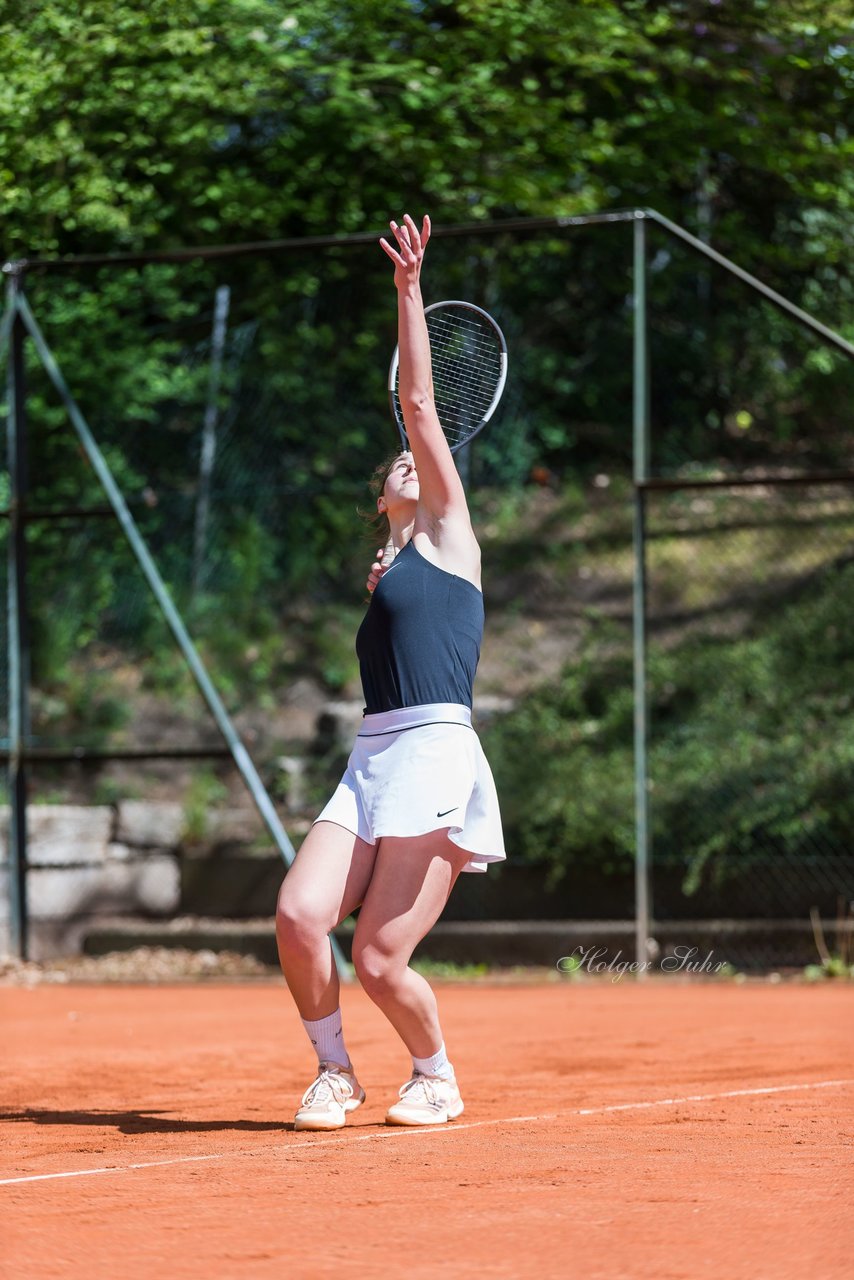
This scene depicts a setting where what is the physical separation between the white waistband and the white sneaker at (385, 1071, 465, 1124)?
34.0 inches

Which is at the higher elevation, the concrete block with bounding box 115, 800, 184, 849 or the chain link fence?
the chain link fence

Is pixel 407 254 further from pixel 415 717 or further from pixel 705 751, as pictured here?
pixel 705 751

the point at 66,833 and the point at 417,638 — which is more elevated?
the point at 417,638

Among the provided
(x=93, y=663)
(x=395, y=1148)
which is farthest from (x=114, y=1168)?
(x=93, y=663)

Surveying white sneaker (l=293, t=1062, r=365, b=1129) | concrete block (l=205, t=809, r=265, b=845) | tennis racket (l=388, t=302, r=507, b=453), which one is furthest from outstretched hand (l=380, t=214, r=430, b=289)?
concrete block (l=205, t=809, r=265, b=845)

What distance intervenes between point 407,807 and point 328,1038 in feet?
2.02

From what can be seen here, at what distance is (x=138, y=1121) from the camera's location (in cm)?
450

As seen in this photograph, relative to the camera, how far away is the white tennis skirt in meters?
4.03

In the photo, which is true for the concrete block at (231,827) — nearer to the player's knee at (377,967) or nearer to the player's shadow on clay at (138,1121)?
the player's shadow on clay at (138,1121)

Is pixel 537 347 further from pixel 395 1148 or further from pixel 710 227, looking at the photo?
pixel 395 1148

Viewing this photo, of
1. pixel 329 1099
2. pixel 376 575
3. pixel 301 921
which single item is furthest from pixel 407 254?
pixel 329 1099

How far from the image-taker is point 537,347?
1275cm

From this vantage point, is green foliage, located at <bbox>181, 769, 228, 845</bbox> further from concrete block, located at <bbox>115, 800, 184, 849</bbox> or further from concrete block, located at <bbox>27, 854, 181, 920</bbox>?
concrete block, located at <bbox>27, 854, 181, 920</bbox>

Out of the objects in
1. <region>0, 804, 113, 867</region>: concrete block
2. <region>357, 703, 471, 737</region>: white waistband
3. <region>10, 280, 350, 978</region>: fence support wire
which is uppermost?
<region>357, 703, 471, 737</region>: white waistband
